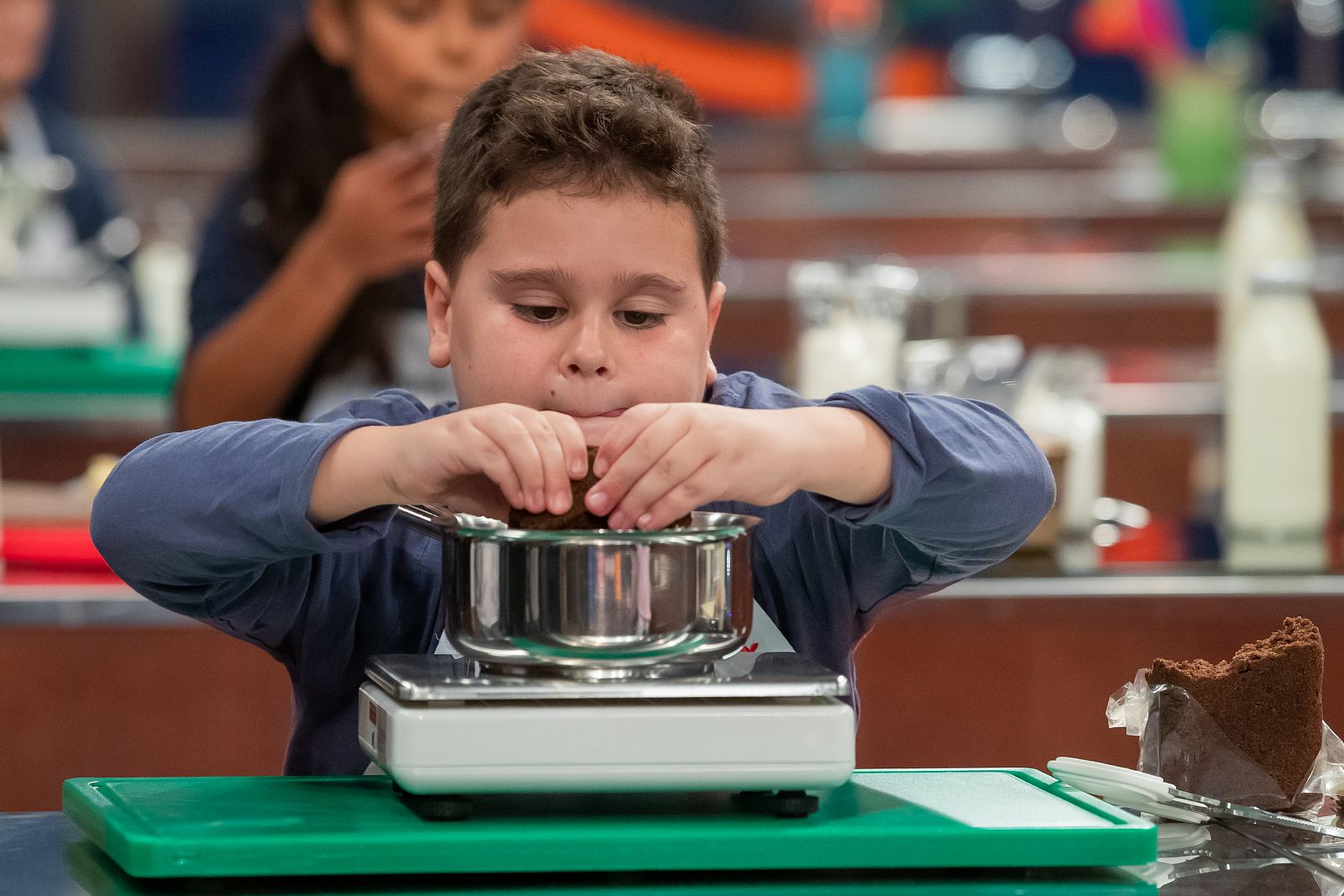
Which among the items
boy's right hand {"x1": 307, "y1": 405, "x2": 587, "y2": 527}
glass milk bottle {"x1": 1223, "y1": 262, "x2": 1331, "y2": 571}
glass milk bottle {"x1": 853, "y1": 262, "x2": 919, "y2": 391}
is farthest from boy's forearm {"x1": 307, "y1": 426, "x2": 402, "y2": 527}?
glass milk bottle {"x1": 1223, "y1": 262, "x2": 1331, "y2": 571}

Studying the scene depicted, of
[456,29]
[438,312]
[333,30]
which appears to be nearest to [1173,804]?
[438,312]

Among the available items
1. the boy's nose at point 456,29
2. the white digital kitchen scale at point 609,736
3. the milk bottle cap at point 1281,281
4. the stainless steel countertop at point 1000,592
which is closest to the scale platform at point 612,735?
the white digital kitchen scale at point 609,736

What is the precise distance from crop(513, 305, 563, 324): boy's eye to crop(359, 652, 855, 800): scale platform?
299 millimetres

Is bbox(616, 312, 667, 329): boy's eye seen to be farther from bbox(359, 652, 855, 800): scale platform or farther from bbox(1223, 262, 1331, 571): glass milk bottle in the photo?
bbox(1223, 262, 1331, 571): glass milk bottle

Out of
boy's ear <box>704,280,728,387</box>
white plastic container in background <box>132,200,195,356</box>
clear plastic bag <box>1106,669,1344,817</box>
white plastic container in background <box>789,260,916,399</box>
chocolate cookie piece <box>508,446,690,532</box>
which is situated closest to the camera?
chocolate cookie piece <box>508,446,690,532</box>

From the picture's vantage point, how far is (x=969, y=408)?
4.03 ft

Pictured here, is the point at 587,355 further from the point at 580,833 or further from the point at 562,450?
the point at 580,833

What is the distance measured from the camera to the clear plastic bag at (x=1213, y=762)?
1.15 m

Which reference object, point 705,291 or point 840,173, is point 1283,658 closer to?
point 705,291

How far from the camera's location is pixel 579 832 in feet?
3.21

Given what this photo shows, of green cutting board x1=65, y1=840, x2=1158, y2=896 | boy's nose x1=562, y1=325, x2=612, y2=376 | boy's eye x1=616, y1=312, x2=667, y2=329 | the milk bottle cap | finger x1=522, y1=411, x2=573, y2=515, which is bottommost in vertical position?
green cutting board x1=65, y1=840, x2=1158, y2=896

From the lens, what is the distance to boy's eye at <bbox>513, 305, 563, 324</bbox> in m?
1.22

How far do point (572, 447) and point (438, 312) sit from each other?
0.35 meters

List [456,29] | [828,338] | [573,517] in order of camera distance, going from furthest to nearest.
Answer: [456,29] → [828,338] → [573,517]
